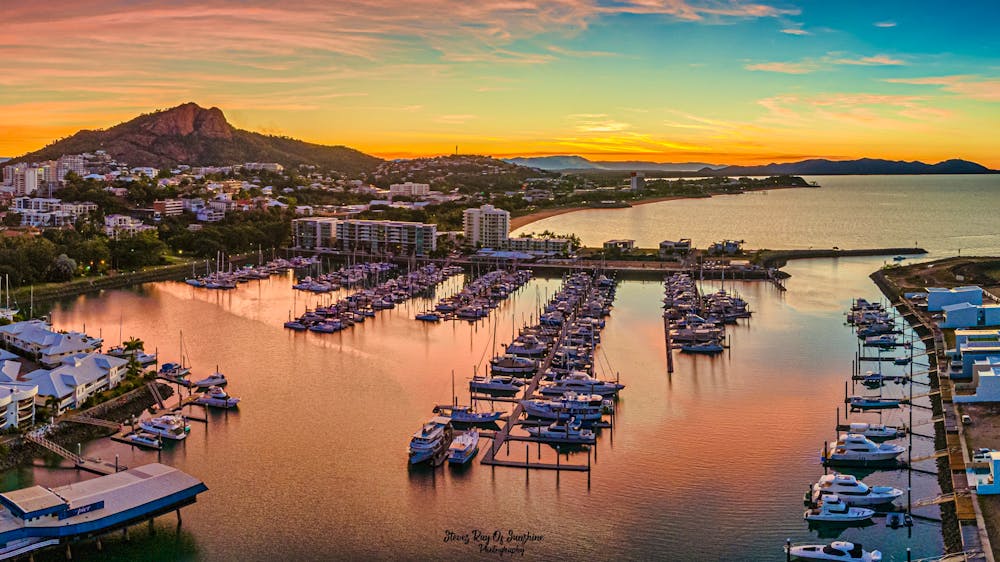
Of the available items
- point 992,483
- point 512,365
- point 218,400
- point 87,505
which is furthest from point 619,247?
point 87,505

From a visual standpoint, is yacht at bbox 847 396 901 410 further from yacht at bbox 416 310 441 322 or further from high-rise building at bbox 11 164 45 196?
high-rise building at bbox 11 164 45 196

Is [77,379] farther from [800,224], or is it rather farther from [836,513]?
[800,224]

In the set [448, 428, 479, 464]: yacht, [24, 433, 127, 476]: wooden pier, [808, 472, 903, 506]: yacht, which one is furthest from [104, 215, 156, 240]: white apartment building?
[808, 472, 903, 506]: yacht

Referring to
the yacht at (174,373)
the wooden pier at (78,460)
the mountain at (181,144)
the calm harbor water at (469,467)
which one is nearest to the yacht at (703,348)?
the calm harbor water at (469,467)

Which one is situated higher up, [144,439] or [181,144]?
[181,144]

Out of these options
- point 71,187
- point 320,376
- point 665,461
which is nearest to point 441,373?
point 320,376

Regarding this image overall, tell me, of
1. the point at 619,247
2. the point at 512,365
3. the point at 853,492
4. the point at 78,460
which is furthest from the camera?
the point at 619,247
